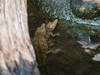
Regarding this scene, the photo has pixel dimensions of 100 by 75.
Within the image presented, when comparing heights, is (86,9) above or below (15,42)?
above

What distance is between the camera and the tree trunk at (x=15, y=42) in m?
2.90

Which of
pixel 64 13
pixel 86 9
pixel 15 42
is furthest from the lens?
pixel 64 13

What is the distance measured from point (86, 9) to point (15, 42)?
2.41m

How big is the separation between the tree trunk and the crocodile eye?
2.06 meters

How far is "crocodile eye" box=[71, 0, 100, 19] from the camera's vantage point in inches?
197

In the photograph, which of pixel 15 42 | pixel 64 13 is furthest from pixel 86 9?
pixel 15 42

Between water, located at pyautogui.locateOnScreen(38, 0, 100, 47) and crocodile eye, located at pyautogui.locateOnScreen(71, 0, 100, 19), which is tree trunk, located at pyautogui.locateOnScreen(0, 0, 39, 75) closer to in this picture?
water, located at pyautogui.locateOnScreen(38, 0, 100, 47)

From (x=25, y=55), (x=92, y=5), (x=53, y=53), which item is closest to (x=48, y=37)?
(x=53, y=53)

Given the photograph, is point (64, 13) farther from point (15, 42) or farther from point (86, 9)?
point (15, 42)

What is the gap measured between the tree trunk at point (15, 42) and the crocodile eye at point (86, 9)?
2.06 meters

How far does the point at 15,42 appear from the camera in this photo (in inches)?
119

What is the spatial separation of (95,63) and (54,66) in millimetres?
621

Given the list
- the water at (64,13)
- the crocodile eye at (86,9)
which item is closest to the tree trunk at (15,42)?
the water at (64,13)

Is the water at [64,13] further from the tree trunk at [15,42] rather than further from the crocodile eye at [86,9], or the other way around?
the tree trunk at [15,42]
